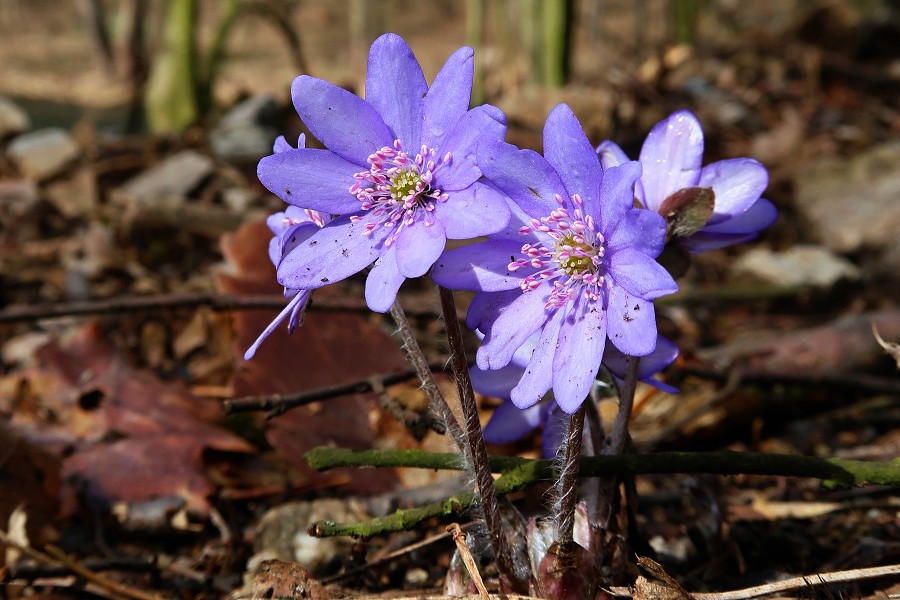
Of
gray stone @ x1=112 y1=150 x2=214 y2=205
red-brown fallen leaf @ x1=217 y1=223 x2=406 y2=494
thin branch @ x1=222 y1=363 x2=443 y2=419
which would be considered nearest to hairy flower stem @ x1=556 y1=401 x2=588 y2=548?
thin branch @ x1=222 y1=363 x2=443 y2=419

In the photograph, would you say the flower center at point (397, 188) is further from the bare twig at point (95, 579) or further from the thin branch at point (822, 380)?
the thin branch at point (822, 380)

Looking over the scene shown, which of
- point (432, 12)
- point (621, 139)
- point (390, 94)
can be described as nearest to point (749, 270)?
point (621, 139)

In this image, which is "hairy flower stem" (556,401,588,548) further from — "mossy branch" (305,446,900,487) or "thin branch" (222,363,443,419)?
"thin branch" (222,363,443,419)

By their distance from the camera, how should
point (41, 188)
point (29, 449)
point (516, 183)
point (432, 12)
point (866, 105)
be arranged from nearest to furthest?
point (516, 183) < point (29, 449) < point (41, 188) < point (866, 105) < point (432, 12)

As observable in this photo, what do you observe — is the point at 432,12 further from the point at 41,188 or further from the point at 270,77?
the point at 41,188

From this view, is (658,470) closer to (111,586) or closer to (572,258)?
(572,258)

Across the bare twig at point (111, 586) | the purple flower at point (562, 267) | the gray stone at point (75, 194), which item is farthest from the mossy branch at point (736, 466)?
the gray stone at point (75, 194)

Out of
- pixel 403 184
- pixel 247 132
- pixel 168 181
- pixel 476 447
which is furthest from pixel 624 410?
pixel 247 132
